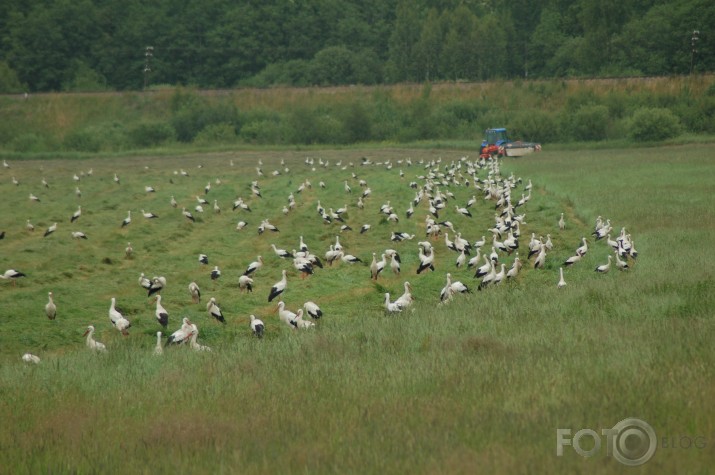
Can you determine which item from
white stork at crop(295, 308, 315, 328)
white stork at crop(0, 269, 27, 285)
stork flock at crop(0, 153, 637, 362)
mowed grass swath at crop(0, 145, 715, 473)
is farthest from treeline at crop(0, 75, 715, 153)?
white stork at crop(295, 308, 315, 328)

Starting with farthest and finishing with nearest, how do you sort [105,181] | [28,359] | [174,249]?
[105,181] < [174,249] < [28,359]

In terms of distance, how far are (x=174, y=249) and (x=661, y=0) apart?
9327 cm

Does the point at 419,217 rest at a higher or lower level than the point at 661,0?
lower

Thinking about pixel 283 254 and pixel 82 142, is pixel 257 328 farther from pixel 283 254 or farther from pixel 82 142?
pixel 82 142

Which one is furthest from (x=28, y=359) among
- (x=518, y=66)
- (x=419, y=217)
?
(x=518, y=66)

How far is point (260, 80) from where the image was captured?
111812 millimetres

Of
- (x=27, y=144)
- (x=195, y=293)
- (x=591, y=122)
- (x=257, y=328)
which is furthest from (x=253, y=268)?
(x=27, y=144)

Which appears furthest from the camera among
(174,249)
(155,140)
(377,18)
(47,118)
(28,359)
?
(377,18)

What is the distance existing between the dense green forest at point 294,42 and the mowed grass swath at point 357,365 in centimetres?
7957

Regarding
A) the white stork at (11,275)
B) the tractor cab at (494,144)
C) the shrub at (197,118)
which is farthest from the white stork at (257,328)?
the shrub at (197,118)

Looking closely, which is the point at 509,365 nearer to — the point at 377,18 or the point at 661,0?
the point at 661,0

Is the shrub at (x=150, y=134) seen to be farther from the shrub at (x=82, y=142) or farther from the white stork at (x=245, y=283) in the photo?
the white stork at (x=245, y=283)

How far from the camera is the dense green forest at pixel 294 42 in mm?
103500

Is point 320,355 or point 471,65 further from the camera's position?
point 471,65
